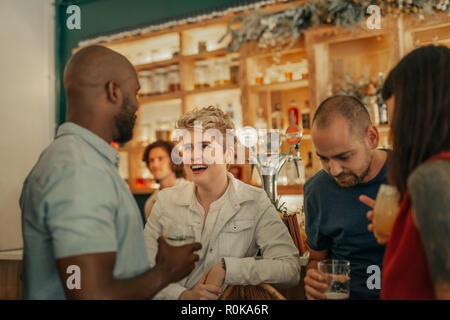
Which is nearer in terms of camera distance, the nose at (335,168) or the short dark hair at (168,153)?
the nose at (335,168)

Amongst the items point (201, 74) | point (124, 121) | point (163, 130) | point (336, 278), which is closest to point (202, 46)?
point (201, 74)

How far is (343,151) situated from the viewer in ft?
5.43

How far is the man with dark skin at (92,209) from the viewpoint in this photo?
0.97 meters

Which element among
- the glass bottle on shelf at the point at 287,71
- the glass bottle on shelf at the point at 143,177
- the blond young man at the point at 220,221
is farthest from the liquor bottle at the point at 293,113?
the blond young man at the point at 220,221

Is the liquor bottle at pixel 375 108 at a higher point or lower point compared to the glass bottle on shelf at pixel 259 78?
lower

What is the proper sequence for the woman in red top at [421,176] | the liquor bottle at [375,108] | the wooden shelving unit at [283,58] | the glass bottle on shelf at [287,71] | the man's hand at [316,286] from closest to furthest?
the woman in red top at [421,176] < the man's hand at [316,286] < the wooden shelving unit at [283,58] < the liquor bottle at [375,108] < the glass bottle on shelf at [287,71]

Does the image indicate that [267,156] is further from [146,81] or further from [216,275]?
[146,81]

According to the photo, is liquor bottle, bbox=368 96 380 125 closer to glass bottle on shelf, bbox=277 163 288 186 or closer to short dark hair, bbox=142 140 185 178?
glass bottle on shelf, bbox=277 163 288 186

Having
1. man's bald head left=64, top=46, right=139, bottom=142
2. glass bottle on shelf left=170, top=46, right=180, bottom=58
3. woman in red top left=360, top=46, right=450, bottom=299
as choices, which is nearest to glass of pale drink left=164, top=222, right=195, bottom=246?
man's bald head left=64, top=46, right=139, bottom=142

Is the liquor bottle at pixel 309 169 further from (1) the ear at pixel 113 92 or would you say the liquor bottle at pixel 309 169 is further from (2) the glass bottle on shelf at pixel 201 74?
(1) the ear at pixel 113 92

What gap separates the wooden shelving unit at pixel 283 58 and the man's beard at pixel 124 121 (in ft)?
8.21

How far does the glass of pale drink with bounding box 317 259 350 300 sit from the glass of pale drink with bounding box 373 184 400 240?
0.80ft

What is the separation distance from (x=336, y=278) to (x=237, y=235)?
1.78 ft
